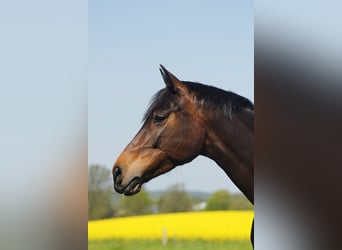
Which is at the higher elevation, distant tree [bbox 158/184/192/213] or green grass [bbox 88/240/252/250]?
distant tree [bbox 158/184/192/213]

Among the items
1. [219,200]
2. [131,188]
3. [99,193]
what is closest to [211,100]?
[219,200]

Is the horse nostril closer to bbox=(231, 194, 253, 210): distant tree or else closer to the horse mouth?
the horse mouth

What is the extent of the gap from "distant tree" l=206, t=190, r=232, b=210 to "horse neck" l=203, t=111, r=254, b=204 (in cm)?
9

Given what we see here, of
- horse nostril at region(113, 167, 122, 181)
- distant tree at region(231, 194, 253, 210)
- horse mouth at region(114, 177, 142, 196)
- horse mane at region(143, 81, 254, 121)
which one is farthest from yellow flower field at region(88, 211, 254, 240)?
horse mane at region(143, 81, 254, 121)

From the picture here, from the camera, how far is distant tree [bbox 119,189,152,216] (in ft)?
9.16

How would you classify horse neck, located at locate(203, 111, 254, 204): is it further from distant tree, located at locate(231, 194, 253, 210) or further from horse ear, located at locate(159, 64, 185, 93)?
horse ear, located at locate(159, 64, 185, 93)

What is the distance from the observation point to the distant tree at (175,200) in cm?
278

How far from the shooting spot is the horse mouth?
2775 millimetres

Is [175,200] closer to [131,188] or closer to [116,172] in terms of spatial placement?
[131,188]

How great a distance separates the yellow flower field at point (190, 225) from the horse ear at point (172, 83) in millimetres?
688

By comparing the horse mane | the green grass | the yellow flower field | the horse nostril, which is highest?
the horse mane

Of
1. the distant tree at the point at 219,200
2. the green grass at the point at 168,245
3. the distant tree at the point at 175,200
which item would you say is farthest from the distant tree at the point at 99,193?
the distant tree at the point at 219,200

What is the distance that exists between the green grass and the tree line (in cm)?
17

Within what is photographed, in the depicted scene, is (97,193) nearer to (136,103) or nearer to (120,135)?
(120,135)
